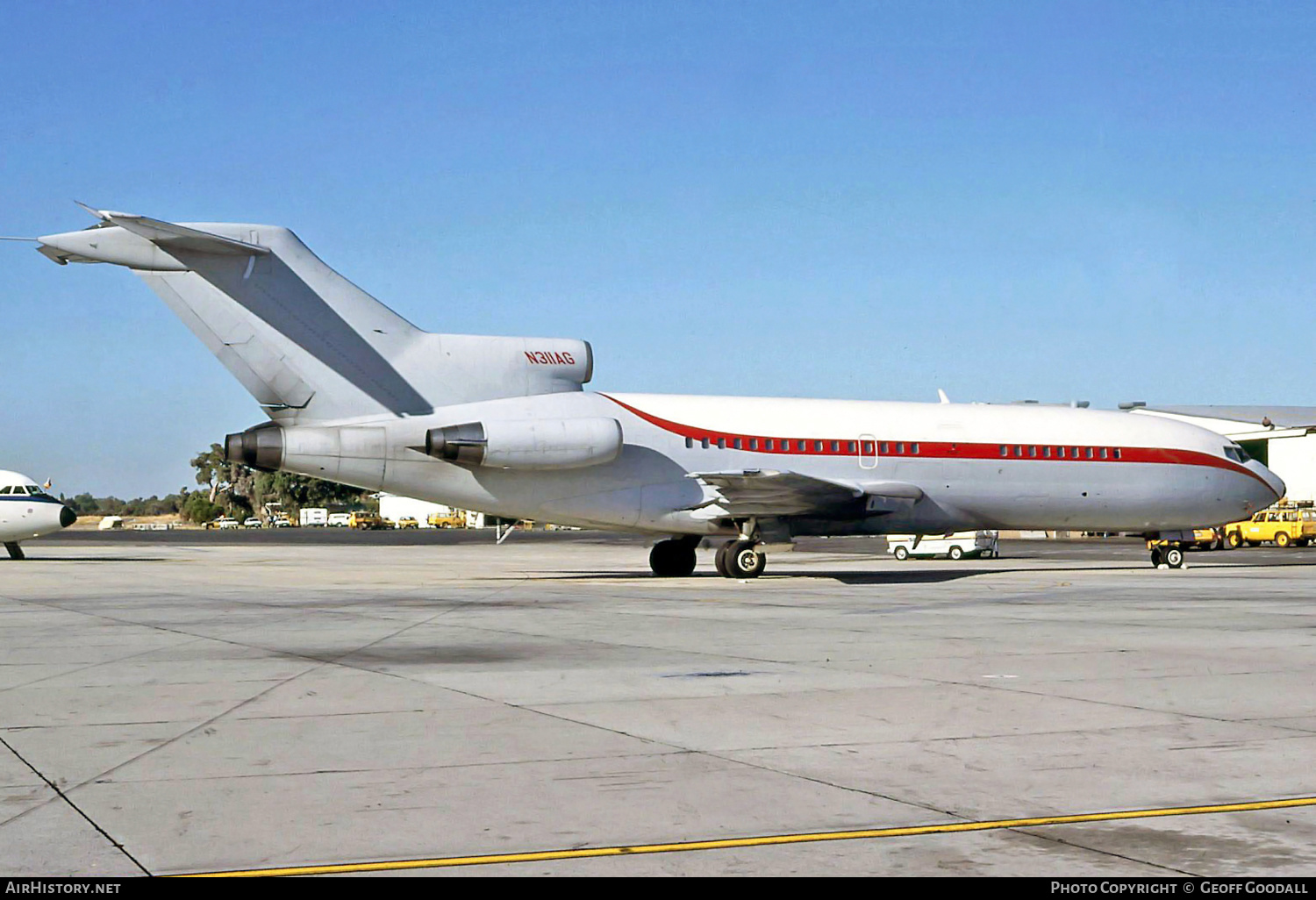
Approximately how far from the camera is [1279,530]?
54.6 metres

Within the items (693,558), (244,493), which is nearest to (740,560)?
(693,558)

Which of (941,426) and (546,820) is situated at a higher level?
(941,426)

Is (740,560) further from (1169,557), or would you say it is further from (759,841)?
(759,841)

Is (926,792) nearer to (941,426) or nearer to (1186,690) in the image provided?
(1186,690)

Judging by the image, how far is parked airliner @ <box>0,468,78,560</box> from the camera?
117 ft

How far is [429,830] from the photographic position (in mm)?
5305

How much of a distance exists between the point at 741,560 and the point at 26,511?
70.6ft

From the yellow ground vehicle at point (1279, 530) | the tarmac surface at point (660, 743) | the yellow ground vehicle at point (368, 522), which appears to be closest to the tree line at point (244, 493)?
the yellow ground vehicle at point (368, 522)

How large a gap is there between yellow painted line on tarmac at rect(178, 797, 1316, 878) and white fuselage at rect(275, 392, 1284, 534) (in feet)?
62.4

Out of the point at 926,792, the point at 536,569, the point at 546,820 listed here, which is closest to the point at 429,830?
the point at 546,820

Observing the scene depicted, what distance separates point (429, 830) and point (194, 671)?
5892 millimetres

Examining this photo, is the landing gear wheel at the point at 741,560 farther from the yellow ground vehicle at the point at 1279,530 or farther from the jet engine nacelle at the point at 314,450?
the yellow ground vehicle at the point at 1279,530

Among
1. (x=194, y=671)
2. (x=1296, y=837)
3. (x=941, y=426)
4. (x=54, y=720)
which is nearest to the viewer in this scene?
(x=1296, y=837)

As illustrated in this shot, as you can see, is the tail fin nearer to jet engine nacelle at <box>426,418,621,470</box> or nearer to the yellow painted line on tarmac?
jet engine nacelle at <box>426,418,621,470</box>
